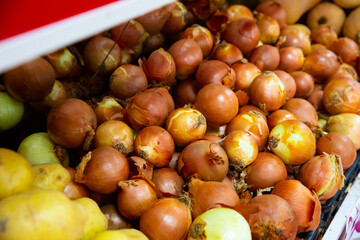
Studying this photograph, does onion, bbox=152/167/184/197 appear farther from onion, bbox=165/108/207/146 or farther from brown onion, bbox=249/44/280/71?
brown onion, bbox=249/44/280/71

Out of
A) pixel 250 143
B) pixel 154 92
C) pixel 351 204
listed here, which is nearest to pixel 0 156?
pixel 154 92

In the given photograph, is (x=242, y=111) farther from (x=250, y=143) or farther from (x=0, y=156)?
(x=0, y=156)

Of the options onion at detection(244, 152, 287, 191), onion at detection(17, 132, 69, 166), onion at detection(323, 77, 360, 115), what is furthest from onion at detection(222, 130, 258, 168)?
onion at detection(323, 77, 360, 115)

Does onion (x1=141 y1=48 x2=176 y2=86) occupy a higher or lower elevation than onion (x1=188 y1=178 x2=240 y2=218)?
higher

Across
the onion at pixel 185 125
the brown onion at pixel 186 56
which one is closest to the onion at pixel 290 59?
the brown onion at pixel 186 56

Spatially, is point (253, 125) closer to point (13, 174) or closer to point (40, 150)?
point (40, 150)
